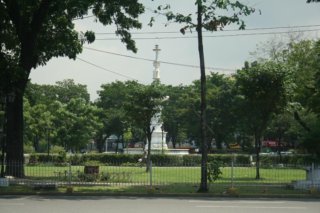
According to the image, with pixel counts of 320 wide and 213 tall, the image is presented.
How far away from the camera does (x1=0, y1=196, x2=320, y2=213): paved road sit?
14531mm

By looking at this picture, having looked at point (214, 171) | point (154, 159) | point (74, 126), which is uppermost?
point (74, 126)

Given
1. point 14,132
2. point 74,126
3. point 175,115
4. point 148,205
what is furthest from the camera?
point 175,115

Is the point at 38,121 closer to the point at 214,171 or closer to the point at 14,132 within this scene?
the point at 14,132

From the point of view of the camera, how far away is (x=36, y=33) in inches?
1035

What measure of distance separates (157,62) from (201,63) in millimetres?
31822

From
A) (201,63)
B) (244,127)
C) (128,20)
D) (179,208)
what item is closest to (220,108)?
(244,127)

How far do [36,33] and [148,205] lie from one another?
44.3 feet

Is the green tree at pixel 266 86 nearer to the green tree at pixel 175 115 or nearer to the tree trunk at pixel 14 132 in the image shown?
the tree trunk at pixel 14 132

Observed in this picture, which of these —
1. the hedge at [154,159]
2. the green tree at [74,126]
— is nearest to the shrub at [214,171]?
the hedge at [154,159]

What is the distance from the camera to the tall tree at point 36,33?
24609 millimetres

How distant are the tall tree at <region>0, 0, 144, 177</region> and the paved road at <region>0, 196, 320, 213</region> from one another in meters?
7.42

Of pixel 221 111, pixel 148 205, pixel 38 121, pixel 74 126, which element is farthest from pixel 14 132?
pixel 221 111

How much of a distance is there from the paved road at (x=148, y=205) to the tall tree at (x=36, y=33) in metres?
7.42

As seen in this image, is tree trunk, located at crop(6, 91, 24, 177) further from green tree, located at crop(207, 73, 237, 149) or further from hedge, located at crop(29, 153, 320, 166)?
green tree, located at crop(207, 73, 237, 149)
